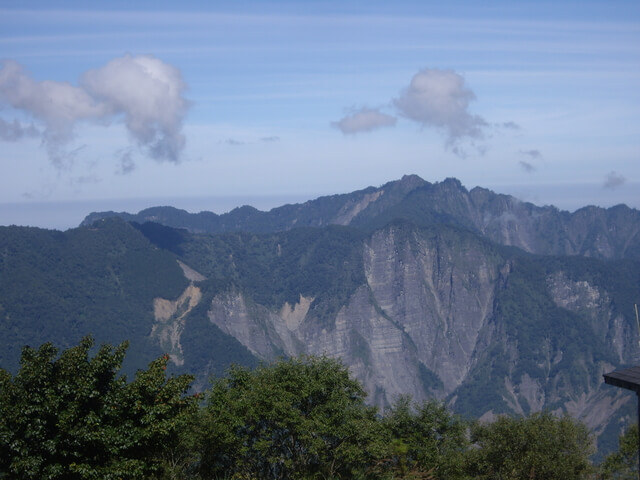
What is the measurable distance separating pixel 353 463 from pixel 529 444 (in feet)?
40.0

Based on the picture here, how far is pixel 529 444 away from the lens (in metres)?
46.4

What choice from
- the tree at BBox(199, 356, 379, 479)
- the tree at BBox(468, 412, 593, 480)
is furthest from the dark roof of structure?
the tree at BBox(468, 412, 593, 480)

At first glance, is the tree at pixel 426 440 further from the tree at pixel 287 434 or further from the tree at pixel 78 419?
the tree at pixel 78 419

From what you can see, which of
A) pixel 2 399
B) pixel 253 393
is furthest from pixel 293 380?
pixel 2 399

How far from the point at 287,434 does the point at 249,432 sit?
212 cm

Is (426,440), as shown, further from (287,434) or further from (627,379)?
(627,379)

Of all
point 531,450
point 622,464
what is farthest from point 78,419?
Result: point 622,464

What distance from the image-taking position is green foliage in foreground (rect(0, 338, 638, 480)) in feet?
97.4

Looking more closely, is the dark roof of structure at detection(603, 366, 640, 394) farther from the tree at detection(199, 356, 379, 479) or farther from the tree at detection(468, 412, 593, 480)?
the tree at detection(468, 412, 593, 480)

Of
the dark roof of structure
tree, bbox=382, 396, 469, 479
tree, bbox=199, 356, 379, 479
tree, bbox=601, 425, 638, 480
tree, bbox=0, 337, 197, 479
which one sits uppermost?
the dark roof of structure

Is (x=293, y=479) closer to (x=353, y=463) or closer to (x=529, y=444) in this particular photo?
(x=353, y=463)

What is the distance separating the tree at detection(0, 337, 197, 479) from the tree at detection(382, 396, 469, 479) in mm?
16145

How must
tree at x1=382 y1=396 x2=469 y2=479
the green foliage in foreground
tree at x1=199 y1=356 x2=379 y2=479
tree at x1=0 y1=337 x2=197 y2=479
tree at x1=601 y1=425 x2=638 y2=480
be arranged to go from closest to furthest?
tree at x1=0 y1=337 x2=197 y2=479 → the green foliage in foreground → tree at x1=199 y1=356 x2=379 y2=479 → tree at x1=382 y1=396 x2=469 y2=479 → tree at x1=601 y1=425 x2=638 y2=480

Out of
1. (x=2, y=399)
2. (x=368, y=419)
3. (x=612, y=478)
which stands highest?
(x=2, y=399)
